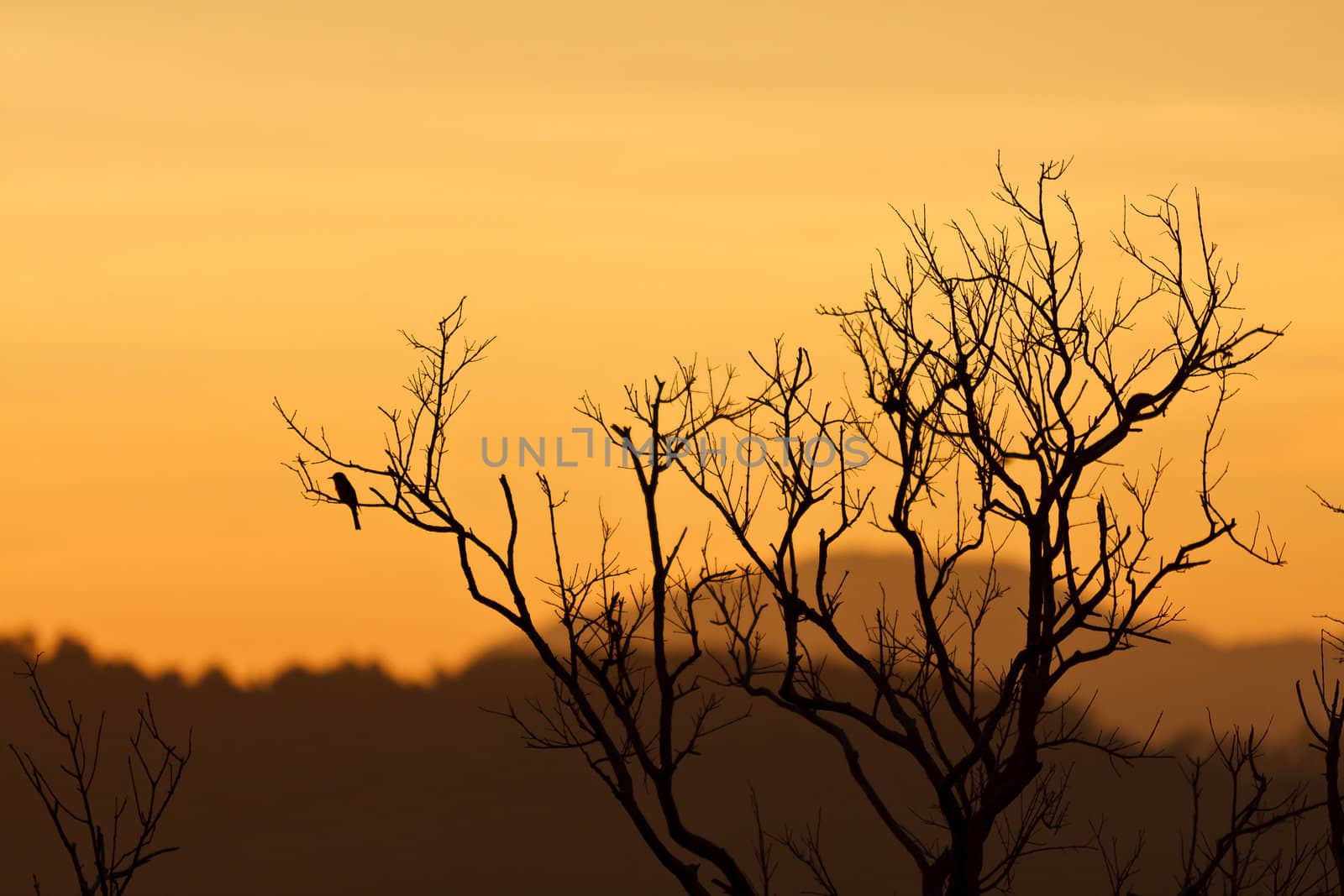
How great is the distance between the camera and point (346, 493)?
42.1 feet

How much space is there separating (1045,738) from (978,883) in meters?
1.34

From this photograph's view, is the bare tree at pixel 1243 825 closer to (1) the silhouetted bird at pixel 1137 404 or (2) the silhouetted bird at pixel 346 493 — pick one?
(1) the silhouetted bird at pixel 1137 404

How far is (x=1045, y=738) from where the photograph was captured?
38.8ft

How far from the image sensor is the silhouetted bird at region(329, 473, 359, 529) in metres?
12.5

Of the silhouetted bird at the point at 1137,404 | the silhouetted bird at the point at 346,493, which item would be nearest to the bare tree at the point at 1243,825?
the silhouetted bird at the point at 1137,404

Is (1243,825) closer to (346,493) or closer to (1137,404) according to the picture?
(1137,404)

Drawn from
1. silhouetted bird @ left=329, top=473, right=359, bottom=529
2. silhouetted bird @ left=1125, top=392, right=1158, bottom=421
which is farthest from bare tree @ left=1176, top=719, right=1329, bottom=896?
silhouetted bird @ left=329, top=473, right=359, bottom=529

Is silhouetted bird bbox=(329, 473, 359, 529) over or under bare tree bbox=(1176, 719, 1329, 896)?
over

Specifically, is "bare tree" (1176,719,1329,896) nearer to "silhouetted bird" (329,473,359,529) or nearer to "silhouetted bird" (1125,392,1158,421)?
"silhouetted bird" (1125,392,1158,421)

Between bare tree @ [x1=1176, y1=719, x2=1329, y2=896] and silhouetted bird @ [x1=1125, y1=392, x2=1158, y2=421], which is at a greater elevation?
silhouetted bird @ [x1=1125, y1=392, x2=1158, y2=421]

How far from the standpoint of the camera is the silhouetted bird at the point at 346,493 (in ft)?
41.2

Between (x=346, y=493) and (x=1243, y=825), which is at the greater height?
(x=346, y=493)

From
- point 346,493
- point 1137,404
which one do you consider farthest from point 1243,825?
point 346,493

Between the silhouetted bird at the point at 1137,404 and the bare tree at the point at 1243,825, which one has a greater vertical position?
the silhouetted bird at the point at 1137,404
